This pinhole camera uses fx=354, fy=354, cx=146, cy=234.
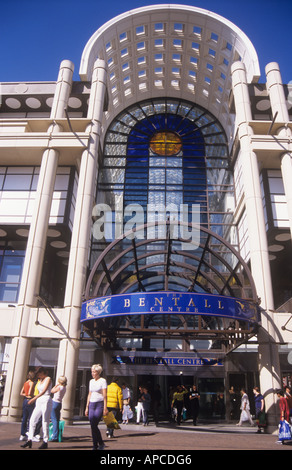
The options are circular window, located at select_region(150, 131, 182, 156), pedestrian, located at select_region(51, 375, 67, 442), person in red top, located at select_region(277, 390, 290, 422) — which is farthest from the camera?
circular window, located at select_region(150, 131, 182, 156)

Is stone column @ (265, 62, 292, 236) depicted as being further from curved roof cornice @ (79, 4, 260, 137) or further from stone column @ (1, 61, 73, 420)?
stone column @ (1, 61, 73, 420)

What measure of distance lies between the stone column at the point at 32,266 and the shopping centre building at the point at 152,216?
8 cm

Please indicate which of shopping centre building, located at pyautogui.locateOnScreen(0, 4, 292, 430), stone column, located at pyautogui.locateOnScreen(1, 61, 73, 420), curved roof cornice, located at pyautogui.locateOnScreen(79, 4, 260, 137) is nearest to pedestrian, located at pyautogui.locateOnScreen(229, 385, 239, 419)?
shopping centre building, located at pyautogui.locateOnScreen(0, 4, 292, 430)

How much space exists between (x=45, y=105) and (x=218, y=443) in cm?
2576

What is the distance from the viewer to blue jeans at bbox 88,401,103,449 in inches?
300

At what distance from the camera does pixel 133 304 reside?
13.8 metres

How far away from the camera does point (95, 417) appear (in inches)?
300

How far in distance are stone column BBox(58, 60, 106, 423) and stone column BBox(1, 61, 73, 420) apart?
180cm

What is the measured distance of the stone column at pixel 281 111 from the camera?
22197 millimetres

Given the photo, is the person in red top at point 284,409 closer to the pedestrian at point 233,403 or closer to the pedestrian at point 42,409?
the pedestrian at point 42,409

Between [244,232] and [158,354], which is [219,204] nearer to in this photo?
[244,232]

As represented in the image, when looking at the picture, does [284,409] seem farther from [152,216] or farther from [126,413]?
[152,216]

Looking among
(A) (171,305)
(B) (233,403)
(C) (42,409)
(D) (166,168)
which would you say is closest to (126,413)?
(B) (233,403)

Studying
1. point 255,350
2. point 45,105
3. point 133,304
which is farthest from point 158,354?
point 45,105
